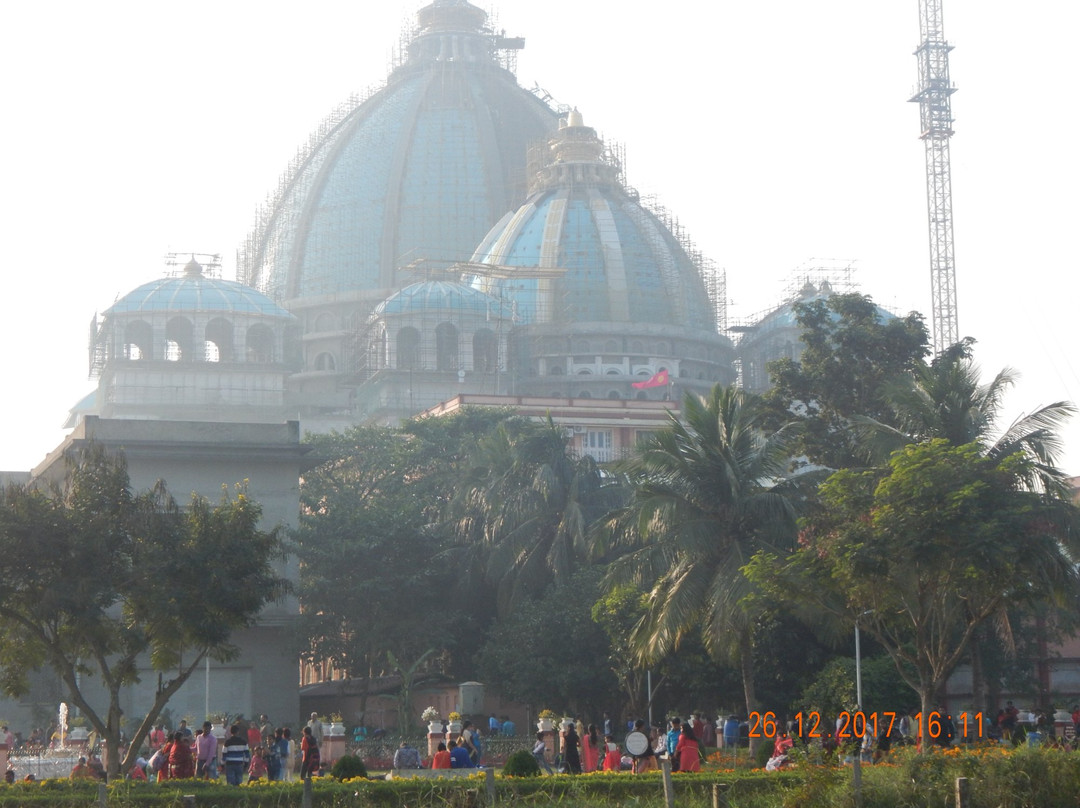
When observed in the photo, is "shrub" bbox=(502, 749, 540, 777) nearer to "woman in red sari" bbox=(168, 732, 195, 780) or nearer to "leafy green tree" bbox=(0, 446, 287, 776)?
"woman in red sari" bbox=(168, 732, 195, 780)

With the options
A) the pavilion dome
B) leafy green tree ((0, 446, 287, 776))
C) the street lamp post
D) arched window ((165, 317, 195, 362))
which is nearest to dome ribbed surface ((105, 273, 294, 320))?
arched window ((165, 317, 195, 362))

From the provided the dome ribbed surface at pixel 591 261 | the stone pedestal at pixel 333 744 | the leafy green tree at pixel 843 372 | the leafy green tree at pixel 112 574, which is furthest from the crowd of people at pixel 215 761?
the dome ribbed surface at pixel 591 261

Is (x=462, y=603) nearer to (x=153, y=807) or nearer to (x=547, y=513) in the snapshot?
(x=547, y=513)

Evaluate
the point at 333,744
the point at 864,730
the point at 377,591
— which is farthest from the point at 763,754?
the point at 377,591

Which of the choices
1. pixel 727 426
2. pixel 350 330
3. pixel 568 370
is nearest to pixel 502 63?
pixel 350 330

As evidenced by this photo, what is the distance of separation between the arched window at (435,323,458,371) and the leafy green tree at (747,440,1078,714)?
59.5 meters

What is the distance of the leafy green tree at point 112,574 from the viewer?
27.4m

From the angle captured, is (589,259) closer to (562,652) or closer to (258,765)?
(562,652)

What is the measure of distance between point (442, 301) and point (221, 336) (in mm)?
11382

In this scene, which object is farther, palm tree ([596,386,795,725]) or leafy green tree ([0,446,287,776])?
palm tree ([596,386,795,725])

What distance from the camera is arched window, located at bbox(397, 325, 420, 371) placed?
3501 inches

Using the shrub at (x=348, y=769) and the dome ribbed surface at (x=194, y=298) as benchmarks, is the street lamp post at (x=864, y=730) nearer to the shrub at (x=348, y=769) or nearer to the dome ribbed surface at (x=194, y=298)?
the shrub at (x=348, y=769)

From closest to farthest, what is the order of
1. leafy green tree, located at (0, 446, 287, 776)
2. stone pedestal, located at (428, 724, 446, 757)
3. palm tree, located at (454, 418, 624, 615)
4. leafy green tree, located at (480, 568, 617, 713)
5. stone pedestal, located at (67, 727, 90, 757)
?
leafy green tree, located at (0, 446, 287, 776)
stone pedestal, located at (67, 727, 90, 757)
stone pedestal, located at (428, 724, 446, 757)
leafy green tree, located at (480, 568, 617, 713)
palm tree, located at (454, 418, 624, 615)

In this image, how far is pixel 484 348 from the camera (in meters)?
90.1
